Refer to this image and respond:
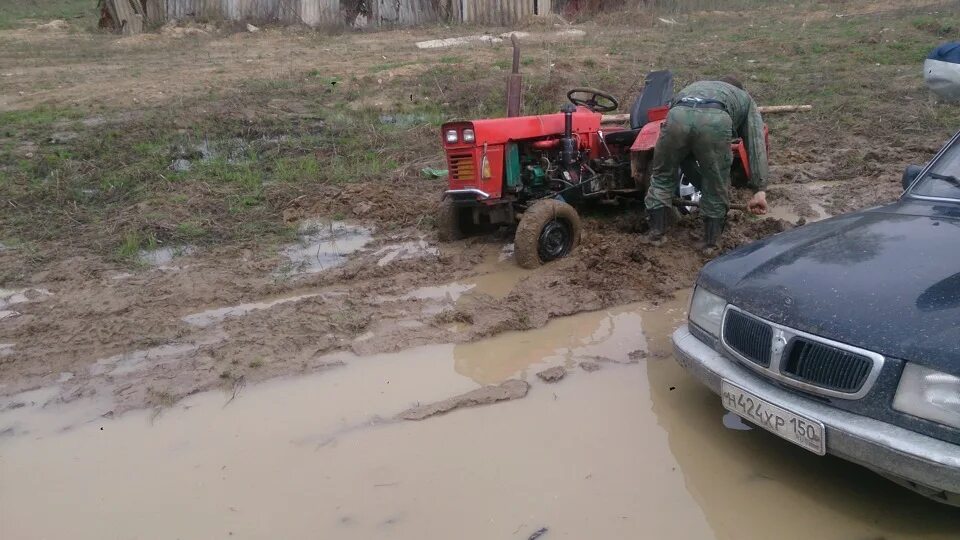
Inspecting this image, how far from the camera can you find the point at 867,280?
316 cm

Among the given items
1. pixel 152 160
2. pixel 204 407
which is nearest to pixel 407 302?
pixel 204 407

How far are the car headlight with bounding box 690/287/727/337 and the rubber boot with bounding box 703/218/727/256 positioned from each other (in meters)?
2.59

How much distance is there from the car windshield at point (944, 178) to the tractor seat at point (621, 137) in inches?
126

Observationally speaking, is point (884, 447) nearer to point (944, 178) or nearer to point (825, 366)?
point (825, 366)

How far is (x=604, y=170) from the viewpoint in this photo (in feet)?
22.9

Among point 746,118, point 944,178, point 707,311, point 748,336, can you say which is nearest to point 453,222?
point 746,118

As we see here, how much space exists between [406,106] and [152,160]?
449 cm

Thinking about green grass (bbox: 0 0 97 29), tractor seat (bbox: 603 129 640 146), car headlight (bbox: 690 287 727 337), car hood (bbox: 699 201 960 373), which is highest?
green grass (bbox: 0 0 97 29)

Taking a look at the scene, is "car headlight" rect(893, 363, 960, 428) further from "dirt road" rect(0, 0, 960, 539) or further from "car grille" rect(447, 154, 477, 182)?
"car grille" rect(447, 154, 477, 182)

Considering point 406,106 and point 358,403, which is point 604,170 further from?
point 406,106

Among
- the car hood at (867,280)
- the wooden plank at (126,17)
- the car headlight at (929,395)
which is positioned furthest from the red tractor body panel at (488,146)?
the wooden plank at (126,17)

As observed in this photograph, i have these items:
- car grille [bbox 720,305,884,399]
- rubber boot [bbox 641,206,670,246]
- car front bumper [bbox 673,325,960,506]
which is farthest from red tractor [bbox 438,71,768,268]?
car front bumper [bbox 673,325,960,506]

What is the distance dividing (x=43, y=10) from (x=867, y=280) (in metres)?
35.0

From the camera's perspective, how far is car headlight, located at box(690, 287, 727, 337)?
361 centimetres
